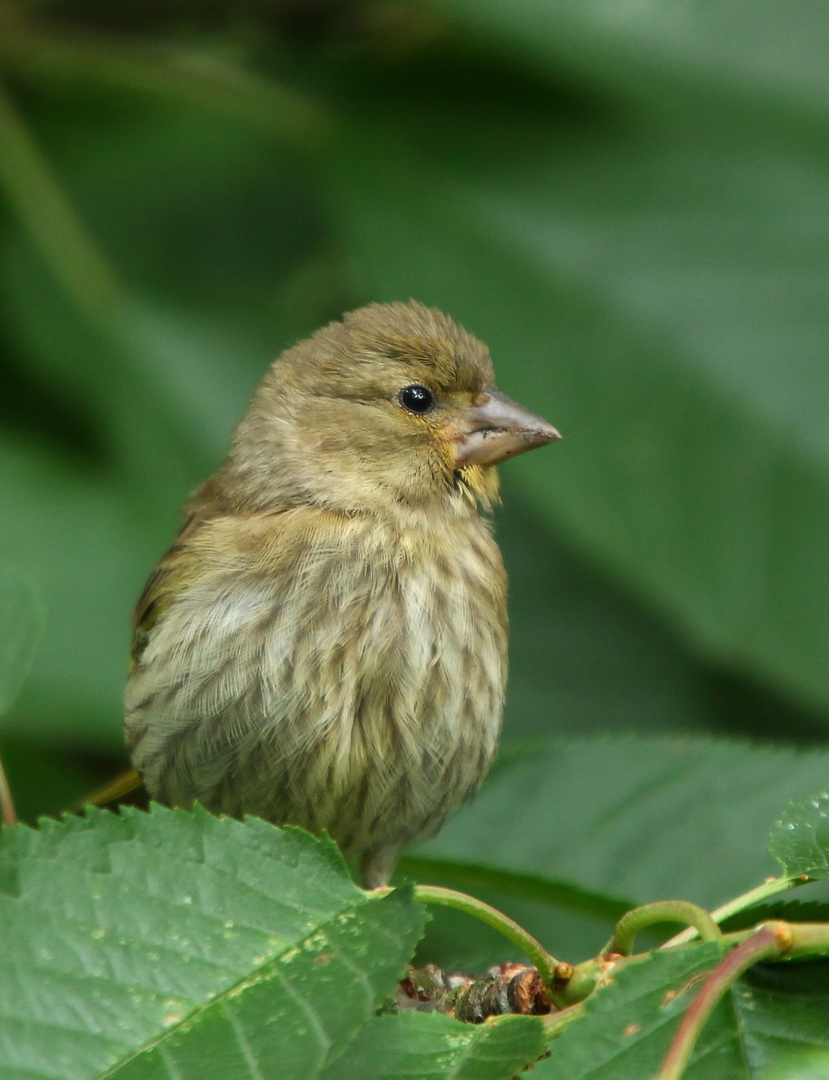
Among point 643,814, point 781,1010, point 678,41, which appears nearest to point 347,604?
point 643,814

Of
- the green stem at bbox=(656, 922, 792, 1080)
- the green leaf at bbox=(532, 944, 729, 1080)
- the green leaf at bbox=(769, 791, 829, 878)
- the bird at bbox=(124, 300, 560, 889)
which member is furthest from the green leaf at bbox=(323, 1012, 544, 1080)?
the bird at bbox=(124, 300, 560, 889)

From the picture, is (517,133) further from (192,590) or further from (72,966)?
(72,966)

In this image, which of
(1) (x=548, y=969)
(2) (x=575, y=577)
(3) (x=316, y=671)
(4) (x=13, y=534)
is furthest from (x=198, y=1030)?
(2) (x=575, y=577)

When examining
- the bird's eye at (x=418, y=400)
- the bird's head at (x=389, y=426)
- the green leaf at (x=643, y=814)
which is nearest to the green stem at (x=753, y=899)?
the green leaf at (x=643, y=814)

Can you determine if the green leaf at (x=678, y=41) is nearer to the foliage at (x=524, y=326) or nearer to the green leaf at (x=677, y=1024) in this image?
the foliage at (x=524, y=326)

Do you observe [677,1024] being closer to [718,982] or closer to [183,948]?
[718,982]

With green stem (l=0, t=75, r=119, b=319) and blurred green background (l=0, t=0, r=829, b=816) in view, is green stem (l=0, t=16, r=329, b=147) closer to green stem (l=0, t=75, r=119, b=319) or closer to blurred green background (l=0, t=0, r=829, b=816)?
blurred green background (l=0, t=0, r=829, b=816)
